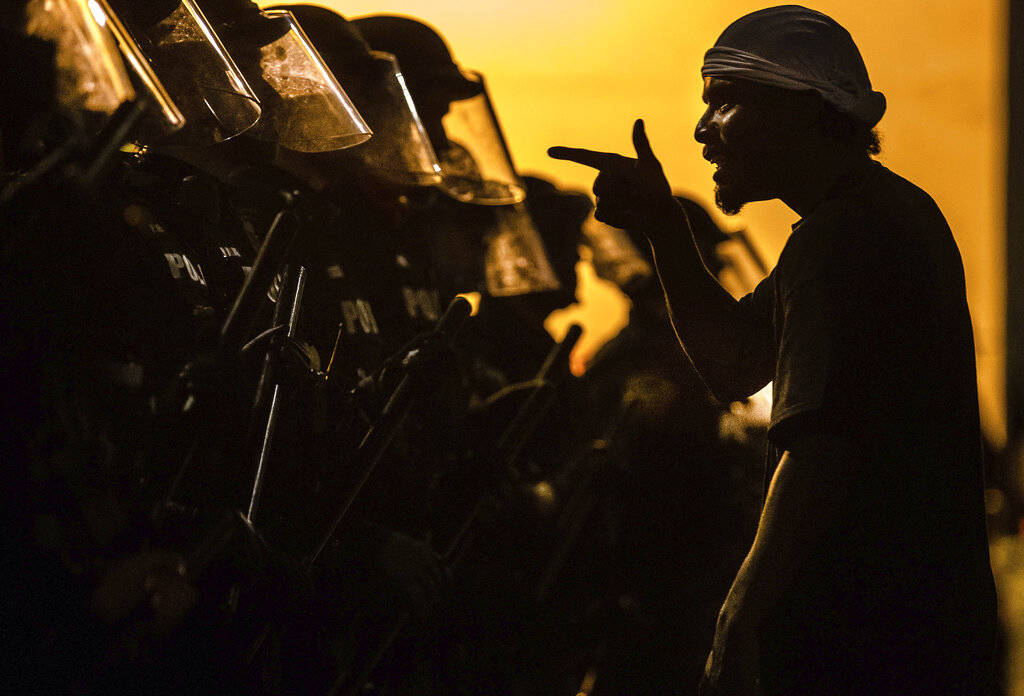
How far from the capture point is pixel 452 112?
9.54ft

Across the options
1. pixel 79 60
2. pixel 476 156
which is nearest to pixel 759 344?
pixel 79 60

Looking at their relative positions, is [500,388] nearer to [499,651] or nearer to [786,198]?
[499,651]

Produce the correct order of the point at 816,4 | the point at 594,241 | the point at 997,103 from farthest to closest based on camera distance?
1. the point at 997,103
2. the point at 816,4
3. the point at 594,241

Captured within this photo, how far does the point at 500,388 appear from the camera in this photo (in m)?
2.94

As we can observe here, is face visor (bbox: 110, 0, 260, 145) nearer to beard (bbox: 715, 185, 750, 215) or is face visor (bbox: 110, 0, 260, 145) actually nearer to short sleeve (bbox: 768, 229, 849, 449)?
beard (bbox: 715, 185, 750, 215)

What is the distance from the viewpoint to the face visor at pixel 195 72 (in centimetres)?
167

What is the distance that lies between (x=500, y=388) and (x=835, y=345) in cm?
175

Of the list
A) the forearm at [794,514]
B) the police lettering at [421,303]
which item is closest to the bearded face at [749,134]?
the forearm at [794,514]

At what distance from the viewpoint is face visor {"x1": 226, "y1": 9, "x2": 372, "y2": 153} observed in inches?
77.2

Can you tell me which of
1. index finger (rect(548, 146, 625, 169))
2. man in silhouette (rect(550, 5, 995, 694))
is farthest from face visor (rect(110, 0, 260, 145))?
man in silhouette (rect(550, 5, 995, 694))

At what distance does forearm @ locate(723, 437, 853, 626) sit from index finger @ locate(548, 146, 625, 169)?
55cm

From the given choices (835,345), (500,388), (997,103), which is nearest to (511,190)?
(500,388)

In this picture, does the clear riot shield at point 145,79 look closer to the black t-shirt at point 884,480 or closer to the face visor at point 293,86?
the face visor at point 293,86

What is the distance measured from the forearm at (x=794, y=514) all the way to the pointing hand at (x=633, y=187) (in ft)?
1.74
